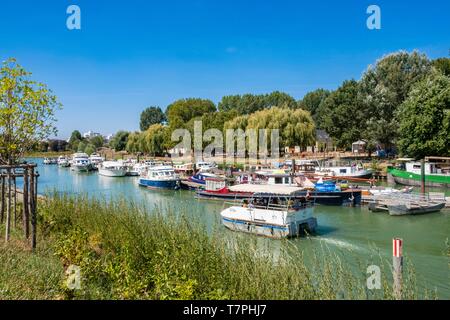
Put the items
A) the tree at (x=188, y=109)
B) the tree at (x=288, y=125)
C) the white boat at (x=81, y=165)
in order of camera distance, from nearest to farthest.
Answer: the tree at (x=288, y=125), the white boat at (x=81, y=165), the tree at (x=188, y=109)

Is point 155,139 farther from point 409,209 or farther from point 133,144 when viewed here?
point 409,209

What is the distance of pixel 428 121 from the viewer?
41219 mm

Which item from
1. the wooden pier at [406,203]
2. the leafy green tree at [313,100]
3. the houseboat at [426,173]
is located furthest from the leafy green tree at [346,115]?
the leafy green tree at [313,100]

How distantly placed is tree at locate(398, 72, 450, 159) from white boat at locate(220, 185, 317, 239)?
2555cm

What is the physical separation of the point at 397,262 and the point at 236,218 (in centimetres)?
1334

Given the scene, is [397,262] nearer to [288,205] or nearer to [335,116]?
[288,205]

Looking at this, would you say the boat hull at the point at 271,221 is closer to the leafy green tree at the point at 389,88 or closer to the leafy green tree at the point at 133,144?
the leafy green tree at the point at 389,88

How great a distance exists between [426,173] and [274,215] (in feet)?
85.9

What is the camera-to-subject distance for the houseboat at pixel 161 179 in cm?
4369

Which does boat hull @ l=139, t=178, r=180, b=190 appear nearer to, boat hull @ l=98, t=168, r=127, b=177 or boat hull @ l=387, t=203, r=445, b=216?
boat hull @ l=98, t=168, r=127, b=177

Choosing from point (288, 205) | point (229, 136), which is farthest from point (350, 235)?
point (229, 136)

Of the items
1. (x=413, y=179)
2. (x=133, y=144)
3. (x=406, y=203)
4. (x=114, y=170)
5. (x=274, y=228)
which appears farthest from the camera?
(x=133, y=144)

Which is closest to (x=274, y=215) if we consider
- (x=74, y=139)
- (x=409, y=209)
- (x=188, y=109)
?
(x=409, y=209)

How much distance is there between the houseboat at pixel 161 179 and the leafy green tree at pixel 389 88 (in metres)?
26.0
